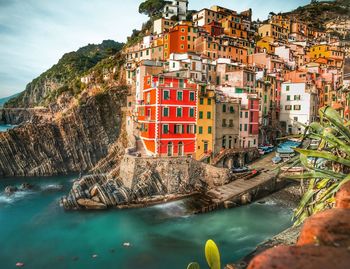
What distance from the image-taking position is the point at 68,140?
58.8 meters

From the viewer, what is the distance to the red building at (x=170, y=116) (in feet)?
118

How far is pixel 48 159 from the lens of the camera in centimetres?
5475

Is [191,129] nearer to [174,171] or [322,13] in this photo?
[174,171]

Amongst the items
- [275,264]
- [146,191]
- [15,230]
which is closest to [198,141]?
[146,191]

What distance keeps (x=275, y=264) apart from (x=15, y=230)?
32.8 m

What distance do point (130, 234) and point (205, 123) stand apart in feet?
64.0

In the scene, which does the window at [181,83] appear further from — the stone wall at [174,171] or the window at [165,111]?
the stone wall at [174,171]

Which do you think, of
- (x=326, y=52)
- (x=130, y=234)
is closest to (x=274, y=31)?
(x=326, y=52)

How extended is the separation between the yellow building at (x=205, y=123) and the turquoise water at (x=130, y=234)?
9892 mm

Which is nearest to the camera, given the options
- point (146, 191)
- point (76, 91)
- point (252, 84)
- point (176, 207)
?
point (176, 207)

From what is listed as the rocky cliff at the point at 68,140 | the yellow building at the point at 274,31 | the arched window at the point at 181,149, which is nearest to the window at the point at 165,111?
the arched window at the point at 181,149

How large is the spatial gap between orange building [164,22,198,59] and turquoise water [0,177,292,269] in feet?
144

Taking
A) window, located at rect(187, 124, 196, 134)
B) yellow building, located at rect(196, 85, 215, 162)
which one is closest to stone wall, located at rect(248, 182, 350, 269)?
window, located at rect(187, 124, 196, 134)

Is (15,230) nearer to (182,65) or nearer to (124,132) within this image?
(124,132)
